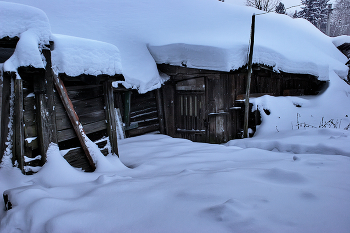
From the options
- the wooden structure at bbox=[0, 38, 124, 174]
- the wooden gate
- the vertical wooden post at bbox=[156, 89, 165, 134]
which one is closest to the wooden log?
the wooden structure at bbox=[0, 38, 124, 174]

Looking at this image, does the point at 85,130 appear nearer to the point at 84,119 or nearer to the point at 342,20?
the point at 84,119

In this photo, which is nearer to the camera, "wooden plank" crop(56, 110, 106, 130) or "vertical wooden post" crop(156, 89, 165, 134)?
"wooden plank" crop(56, 110, 106, 130)

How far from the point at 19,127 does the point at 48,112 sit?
0.39m

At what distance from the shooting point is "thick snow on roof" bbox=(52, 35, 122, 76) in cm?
303

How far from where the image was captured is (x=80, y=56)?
3166mm

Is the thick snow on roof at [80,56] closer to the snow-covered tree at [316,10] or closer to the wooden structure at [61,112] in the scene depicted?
the wooden structure at [61,112]

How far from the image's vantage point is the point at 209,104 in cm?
811

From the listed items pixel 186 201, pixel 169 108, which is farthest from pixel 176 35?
pixel 186 201

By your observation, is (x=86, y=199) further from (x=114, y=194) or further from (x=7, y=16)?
(x=7, y=16)

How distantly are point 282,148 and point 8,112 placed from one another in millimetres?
4824

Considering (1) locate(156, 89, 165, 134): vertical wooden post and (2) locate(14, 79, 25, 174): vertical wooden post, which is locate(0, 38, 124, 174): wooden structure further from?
(1) locate(156, 89, 165, 134): vertical wooden post

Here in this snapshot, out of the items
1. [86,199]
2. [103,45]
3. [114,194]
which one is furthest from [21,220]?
[103,45]

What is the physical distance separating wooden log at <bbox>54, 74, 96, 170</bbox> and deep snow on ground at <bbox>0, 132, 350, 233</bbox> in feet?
1.69

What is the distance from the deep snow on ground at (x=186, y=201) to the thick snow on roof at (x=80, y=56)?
3.99 feet
